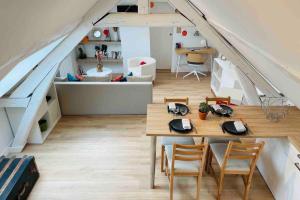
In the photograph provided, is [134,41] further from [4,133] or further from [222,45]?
[4,133]

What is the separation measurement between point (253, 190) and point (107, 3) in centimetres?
330

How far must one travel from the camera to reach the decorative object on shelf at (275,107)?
116 inches

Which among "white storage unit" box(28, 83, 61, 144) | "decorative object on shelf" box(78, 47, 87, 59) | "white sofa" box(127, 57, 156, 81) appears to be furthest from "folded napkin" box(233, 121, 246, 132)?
"decorative object on shelf" box(78, 47, 87, 59)

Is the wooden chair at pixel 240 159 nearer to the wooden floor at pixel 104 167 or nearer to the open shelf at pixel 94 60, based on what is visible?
the wooden floor at pixel 104 167

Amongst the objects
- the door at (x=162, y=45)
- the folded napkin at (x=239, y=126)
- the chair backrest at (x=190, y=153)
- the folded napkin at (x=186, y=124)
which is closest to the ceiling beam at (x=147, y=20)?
the folded napkin at (x=186, y=124)

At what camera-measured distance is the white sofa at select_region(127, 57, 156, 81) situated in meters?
6.01

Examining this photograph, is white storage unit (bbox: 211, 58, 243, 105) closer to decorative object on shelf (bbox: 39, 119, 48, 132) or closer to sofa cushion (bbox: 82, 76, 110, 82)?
sofa cushion (bbox: 82, 76, 110, 82)

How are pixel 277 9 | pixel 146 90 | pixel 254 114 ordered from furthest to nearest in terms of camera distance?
1. pixel 146 90
2. pixel 254 114
3. pixel 277 9

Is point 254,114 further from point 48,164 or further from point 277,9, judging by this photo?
point 48,164

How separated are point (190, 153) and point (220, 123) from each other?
644 millimetres

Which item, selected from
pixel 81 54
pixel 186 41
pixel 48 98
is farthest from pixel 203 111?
pixel 81 54

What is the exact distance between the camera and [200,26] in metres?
3.32

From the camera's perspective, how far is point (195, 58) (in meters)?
6.53

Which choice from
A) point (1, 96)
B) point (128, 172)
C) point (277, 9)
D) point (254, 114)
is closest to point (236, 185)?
point (254, 114)
